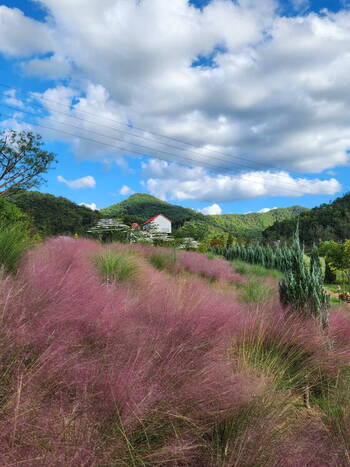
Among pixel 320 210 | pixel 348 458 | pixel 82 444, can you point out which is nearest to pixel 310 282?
pixel 348 458

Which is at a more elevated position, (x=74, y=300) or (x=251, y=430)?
(x=74, y=300)

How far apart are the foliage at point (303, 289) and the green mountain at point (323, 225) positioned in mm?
41994

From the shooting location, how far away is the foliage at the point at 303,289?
443 centimetres

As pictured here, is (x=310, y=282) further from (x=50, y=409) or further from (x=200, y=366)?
(x=50, y=409)

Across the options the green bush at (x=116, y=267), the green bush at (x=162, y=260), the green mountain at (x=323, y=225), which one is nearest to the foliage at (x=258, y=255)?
the green bush at (x=162, y=260)

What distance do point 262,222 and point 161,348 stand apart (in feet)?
521

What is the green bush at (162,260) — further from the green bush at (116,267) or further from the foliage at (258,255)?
the foliage at (258,255)

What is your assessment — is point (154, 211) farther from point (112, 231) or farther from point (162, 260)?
point (162, 260)

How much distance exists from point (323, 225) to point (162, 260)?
5382cm

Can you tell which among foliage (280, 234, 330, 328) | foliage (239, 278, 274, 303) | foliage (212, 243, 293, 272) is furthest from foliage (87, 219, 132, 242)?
foliage (280, 234, 330, 328)

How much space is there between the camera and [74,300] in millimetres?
2545

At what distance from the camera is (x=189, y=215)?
112875 millimetres

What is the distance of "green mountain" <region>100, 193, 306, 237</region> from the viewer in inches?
4200

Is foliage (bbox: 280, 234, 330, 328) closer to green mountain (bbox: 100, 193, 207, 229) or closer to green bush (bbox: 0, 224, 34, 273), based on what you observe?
green bush (bbox: 0, 224, 34, 273)
